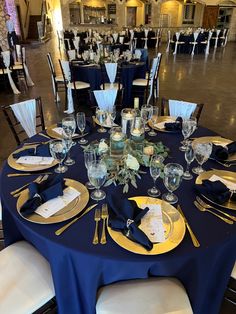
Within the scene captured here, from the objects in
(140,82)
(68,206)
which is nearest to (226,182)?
(68,206)

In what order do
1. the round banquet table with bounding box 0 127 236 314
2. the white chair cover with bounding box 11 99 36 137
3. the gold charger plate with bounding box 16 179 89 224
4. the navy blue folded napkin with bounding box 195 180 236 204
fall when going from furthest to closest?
the white chair cover with bounding box 11 99 36 137 < the navy blue folded napkin with bounding box 195 180 236 204 < the gold charger plate with bounding box 16 179 89 224 < the round banquet table with bounding box 0 127 236 314

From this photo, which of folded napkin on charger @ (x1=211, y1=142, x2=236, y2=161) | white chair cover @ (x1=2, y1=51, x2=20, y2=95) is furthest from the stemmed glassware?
white chair cover @ (x1=2, y1=51, x2=20, y2=95)

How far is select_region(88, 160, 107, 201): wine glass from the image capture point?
4.32 ft

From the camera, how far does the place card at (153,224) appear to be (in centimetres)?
116

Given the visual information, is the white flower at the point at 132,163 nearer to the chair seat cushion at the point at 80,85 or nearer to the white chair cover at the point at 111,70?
the white chair cover at the point at 111,70

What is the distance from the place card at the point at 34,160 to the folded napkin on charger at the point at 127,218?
61cm

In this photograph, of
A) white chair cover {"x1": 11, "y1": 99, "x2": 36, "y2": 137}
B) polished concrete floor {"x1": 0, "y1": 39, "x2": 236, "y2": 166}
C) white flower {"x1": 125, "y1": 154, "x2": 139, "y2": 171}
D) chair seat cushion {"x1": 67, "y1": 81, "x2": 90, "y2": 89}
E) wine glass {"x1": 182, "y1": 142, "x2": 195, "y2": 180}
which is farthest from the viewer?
chair seat cushion {"x1": 67, "y1": 81, "x2": 90, "y2": 89}

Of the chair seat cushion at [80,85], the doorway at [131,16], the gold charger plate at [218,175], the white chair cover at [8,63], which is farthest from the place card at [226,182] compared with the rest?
the doorway at [131,16]

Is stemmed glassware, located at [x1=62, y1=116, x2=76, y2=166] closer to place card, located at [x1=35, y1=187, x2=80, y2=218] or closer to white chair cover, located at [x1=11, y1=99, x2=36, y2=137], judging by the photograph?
place card, located at [x1=35, y1=187, x2=80, y2=218]

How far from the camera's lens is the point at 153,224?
1227mm

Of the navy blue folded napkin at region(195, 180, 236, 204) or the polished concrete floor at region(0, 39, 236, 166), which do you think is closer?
the navy blue folded napkin at region(195, 180, 236, 204)

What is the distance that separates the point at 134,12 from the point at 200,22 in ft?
15.3

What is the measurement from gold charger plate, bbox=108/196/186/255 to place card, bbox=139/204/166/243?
0.02 meters

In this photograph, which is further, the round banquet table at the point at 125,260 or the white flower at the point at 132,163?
the white flower at the point at 132,163
